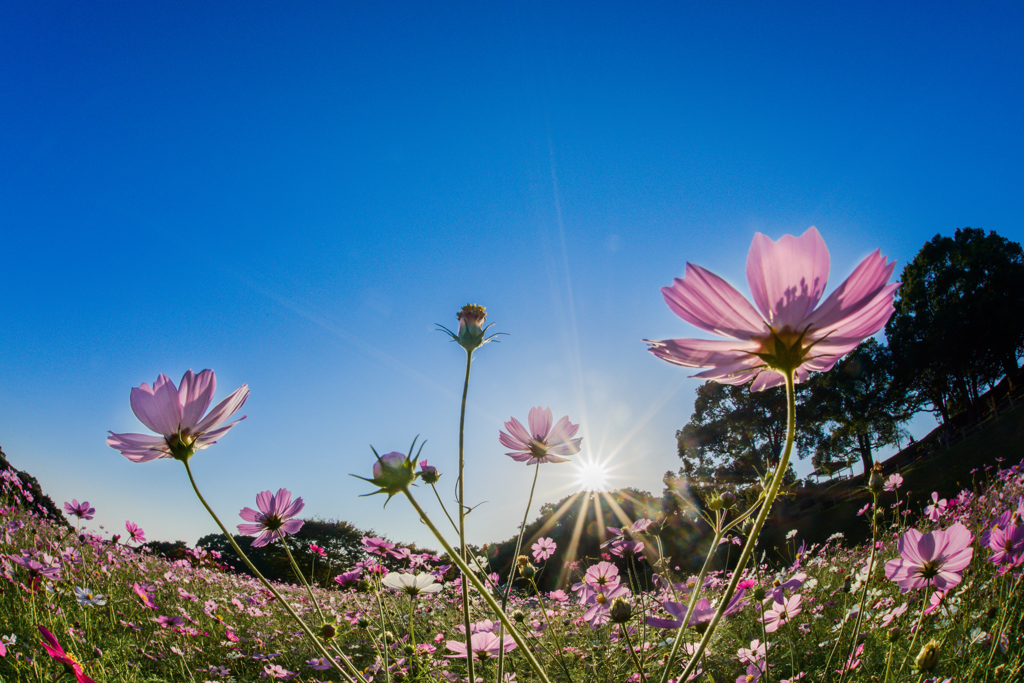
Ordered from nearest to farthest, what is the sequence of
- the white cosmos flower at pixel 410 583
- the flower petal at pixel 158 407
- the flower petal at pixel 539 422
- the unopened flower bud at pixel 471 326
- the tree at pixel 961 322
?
1. the flower petal at pixel 158 407
2. the unopened flower bud at pixel 471 326
3. the flower petal at pixel 539 422
4. the white cosmos flower at pixel 410 583
5. the tree at pixel 961 322

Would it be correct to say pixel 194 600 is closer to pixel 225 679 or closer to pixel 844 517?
pixel 225 679

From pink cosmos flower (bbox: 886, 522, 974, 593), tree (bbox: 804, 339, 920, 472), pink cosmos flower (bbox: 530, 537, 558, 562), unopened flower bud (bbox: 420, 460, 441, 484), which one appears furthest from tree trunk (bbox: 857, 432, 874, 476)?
unopened flower bud (bbox: 420, 460, 441, 484)

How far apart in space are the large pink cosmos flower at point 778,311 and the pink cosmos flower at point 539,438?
69cm

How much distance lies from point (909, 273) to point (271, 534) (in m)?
19.4

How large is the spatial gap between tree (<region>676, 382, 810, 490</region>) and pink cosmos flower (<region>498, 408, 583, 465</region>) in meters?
14.7

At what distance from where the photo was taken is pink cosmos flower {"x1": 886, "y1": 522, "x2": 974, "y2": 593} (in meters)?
A: 1.09

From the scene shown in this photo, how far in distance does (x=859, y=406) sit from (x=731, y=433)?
365 cm

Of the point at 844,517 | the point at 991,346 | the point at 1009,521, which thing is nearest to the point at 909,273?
the point at 991,346

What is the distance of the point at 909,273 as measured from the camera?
618 inches

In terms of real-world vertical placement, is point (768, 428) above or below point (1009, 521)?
above

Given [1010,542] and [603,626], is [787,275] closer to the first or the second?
[1010,542]

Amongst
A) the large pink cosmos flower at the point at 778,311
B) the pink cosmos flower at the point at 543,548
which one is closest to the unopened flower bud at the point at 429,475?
the large pink cosmos flower at the point at 778,311

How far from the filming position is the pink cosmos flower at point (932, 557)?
1.09m

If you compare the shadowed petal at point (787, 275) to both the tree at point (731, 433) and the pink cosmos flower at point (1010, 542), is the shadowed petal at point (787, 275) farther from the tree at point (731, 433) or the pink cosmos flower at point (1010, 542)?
the tree at point (731, 433)
